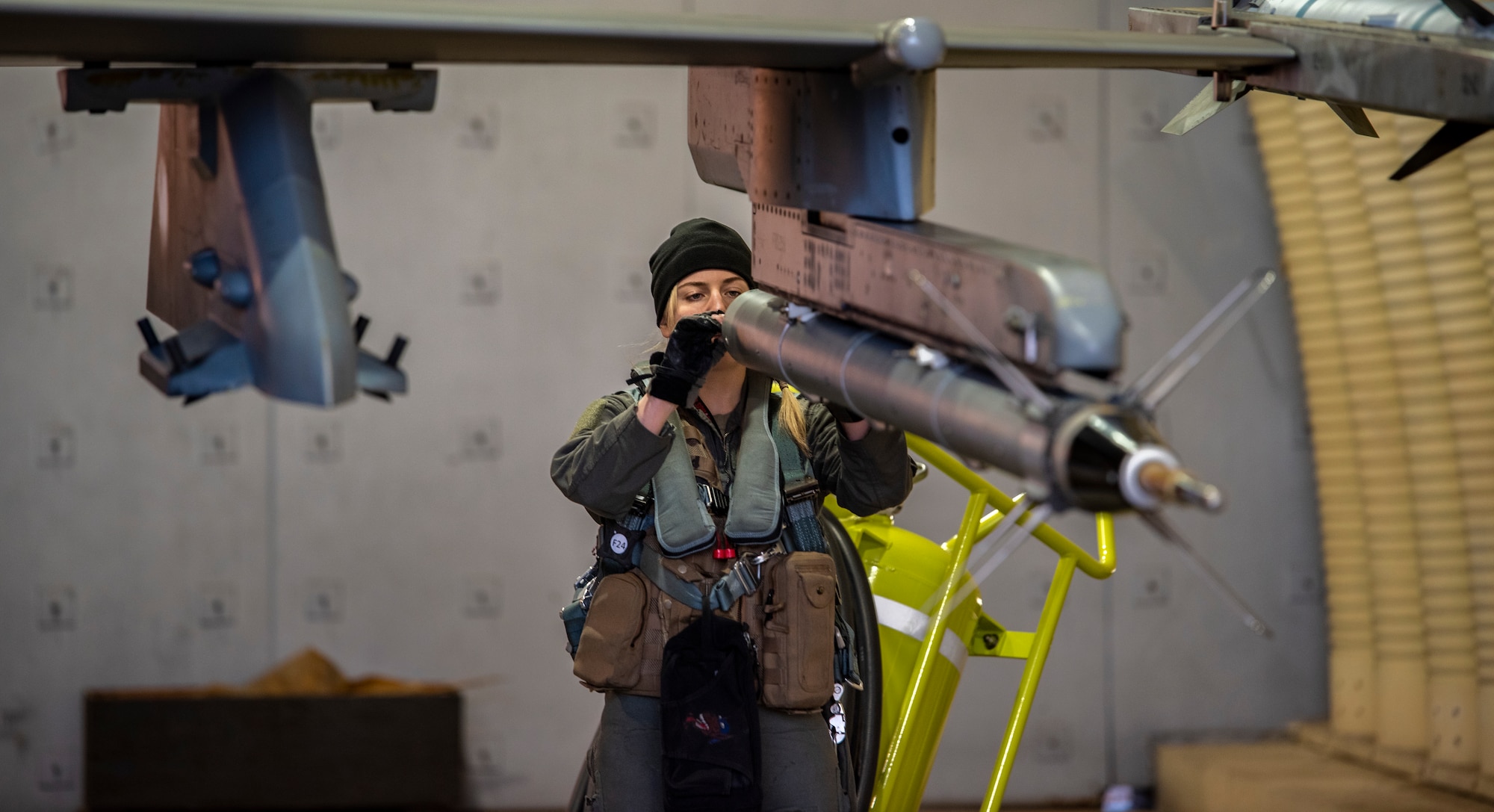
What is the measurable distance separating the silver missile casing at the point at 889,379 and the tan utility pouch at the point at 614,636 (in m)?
0.49

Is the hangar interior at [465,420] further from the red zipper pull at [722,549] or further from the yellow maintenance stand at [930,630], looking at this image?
the red zipper pull at [722,549]

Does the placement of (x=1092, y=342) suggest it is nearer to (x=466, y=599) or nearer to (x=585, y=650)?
(x=585, y=650)

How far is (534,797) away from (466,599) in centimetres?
81

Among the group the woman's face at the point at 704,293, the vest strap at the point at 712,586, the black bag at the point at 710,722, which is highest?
the woman's face at the point at 704,293

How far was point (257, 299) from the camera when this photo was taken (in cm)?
179

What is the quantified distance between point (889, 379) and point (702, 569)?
801 millimetres

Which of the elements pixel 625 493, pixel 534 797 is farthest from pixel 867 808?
pixel 534 797

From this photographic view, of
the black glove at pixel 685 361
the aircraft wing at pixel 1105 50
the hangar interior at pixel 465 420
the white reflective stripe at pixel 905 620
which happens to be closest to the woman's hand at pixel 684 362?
the black glove at pixel 685 361

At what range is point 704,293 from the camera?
2.62 meters

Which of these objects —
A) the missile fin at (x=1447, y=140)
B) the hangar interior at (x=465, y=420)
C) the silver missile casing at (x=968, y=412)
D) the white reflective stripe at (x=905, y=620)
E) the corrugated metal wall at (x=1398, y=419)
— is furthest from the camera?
the hangar interior at (x=465, y=420)

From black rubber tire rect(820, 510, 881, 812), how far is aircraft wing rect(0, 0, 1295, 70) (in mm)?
1303

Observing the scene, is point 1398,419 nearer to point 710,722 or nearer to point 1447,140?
point 1447,140

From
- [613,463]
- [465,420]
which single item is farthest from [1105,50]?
[465,420]

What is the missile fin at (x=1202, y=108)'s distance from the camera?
2361 mm
